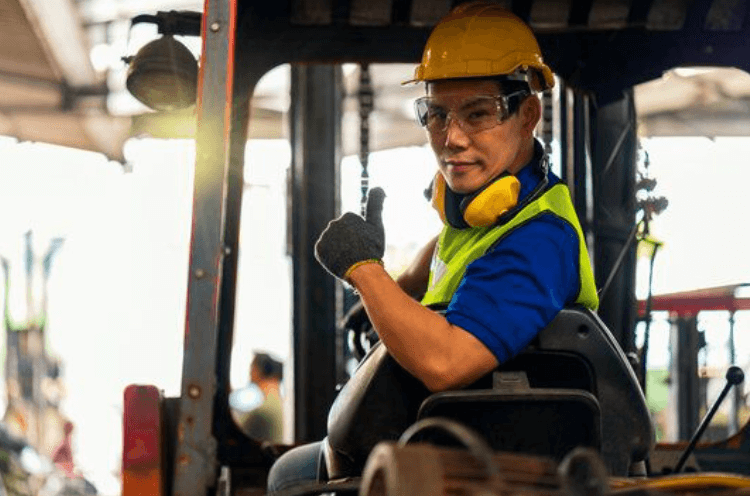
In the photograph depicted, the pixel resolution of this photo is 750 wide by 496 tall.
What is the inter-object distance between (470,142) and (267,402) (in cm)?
817

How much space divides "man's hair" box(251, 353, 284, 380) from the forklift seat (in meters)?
8.97

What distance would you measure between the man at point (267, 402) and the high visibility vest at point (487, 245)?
24.5ft

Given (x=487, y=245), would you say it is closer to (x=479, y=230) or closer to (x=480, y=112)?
(x=479, y=230)

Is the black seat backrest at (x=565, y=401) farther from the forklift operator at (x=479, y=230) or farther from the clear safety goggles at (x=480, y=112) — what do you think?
the clear safety goggles at (x=480, y=112)

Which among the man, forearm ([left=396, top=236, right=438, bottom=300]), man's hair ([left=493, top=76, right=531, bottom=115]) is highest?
man's hair ([left=493, top=76, right=531, bottom=115])

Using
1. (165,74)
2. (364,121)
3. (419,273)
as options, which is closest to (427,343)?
(419,273)

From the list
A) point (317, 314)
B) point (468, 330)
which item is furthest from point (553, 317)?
point (317, 314)

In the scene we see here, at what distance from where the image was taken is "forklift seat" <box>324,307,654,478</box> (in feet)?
10.0

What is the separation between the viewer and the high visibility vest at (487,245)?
3.31m

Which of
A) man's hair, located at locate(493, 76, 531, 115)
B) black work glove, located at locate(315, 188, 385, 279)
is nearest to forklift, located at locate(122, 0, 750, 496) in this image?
black work glove, located at locate(315, 188, 385, 279)

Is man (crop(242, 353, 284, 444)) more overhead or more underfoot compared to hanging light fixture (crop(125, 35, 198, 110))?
more underfoot

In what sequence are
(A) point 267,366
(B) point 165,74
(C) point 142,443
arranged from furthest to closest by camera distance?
(A) point 267,366
(B) point 165,74
(C) point 142,443

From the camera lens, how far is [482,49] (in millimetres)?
3395

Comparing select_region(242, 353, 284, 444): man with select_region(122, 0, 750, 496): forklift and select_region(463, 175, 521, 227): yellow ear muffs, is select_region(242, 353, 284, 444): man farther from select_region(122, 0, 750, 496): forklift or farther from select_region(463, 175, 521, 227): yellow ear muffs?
select_region(463, 175, 521, 227): yellow ear muffs
